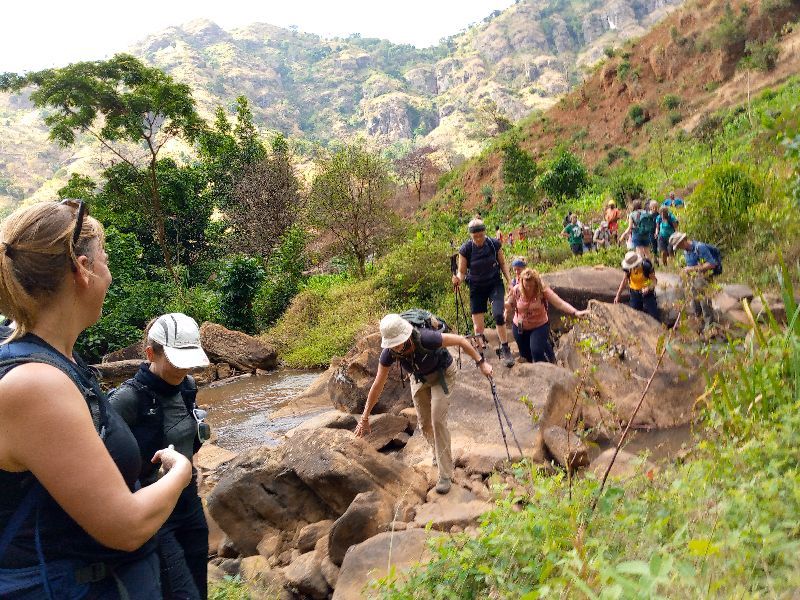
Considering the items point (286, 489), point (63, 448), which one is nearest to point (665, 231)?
point (286, 489)

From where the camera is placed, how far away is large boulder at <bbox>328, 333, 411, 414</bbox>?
762 centimetres

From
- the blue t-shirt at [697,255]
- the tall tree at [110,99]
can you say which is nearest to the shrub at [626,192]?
the blue t-shirt at [697,255]

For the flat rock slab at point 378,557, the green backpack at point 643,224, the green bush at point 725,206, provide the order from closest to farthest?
the flat rock slab at point 378,557, the green backpack at point 643,224, the green bush at point 725,206

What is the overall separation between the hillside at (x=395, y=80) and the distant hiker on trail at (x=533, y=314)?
278ft

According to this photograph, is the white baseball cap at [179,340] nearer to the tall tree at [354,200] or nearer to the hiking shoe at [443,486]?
the hiking shoe at [443,486]

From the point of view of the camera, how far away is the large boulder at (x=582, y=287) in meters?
9.31

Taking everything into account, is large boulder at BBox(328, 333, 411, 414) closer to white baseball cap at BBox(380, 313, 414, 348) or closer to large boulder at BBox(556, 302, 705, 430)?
large boulder at BBox(556, 302, 705, 430)

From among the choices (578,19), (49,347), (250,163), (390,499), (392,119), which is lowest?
(390,499)

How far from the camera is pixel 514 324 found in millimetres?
6887

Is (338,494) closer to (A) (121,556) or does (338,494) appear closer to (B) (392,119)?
(A) (121,556)

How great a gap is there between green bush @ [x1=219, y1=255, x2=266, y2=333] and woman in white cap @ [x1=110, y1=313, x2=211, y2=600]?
15838 millimetres

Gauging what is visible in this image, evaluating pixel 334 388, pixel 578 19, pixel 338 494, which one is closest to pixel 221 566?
pixel 338 494

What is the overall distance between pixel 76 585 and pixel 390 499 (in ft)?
11.5

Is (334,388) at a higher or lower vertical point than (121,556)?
lower
